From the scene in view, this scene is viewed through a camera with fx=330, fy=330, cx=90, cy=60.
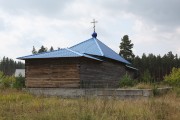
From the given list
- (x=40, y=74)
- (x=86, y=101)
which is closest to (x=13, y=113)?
(x=86, y=101)

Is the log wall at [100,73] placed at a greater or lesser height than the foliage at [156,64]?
lesser

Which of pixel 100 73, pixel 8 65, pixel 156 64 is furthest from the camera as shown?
pixel 8 65

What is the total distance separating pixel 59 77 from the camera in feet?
77.0

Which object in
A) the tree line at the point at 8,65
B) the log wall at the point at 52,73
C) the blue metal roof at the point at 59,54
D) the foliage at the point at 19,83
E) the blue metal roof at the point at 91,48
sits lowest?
the foliage at the point at 19,83

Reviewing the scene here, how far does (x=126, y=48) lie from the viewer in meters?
72.4

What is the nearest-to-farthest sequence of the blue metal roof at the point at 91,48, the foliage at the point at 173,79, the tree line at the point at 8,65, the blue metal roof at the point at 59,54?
the blue metal roof at the point at 59,54, the foliage at the point at 173,79, the blue metal roof at the point at 91,48, the tree line at the point at 8,65

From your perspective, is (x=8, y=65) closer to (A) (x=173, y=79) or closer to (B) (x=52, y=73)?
(A) (x=173, y=79)

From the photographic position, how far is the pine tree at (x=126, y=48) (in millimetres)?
72188

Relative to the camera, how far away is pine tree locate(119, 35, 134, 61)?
237ft

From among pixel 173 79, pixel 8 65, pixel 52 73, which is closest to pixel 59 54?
pixel 52 73

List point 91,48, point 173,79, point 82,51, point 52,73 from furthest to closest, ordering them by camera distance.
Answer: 1. point 173,79
2. point 91,48
3. point 82,51
4. point 52,73

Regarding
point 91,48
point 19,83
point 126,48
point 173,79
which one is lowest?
point 19,83

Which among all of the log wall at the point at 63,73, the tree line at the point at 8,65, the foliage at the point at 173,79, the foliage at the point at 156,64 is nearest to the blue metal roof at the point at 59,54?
the log wall at the point at 63,73

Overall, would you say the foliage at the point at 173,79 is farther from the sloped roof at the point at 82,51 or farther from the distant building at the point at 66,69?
the distant building at the point at 66,69
